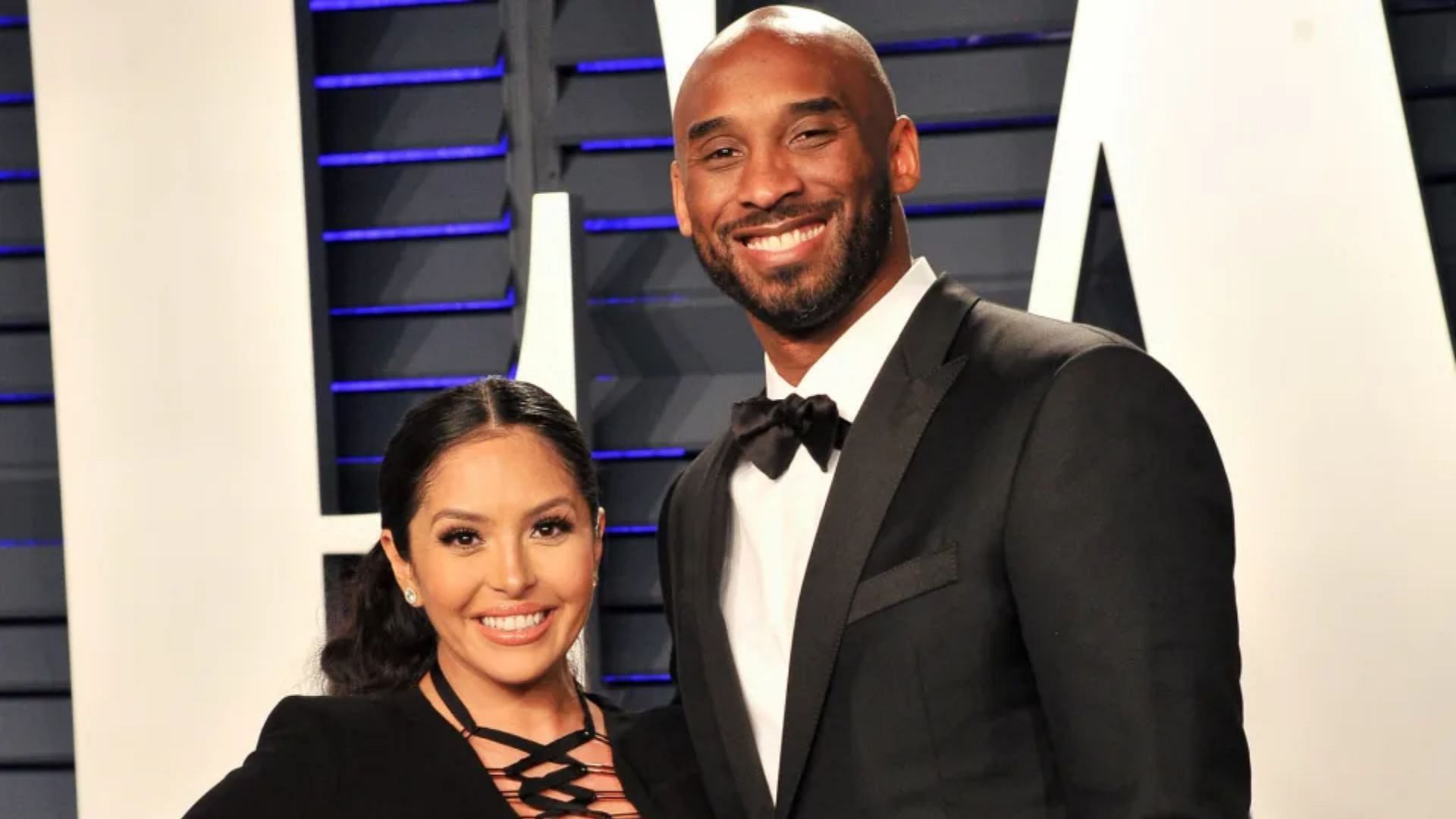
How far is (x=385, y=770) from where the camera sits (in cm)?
203

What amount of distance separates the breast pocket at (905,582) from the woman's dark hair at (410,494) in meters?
0.53

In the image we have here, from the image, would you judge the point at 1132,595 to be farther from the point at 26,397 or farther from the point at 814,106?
the point at 26,397

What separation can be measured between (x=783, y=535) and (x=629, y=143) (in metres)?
1.49

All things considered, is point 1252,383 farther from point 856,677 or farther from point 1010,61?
point 856,677

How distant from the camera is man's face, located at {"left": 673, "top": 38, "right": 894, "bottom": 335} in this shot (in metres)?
1.98

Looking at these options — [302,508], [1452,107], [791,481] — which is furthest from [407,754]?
[1452,107]

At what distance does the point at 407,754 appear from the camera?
207 cm

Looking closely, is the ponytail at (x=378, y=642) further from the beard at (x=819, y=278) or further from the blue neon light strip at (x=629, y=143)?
the blue neon light strip at (x=629, y=143)

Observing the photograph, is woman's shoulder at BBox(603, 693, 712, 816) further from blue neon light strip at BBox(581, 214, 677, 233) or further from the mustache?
blue neon light strip at BBox(581, 214, 677, 233)

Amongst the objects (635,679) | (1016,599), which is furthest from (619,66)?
(1016,599)

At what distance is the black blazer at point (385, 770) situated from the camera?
1.95 m

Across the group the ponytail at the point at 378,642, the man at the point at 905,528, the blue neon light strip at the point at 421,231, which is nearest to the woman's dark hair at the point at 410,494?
the ponytail at the point at 378,642

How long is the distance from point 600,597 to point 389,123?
1053 mm

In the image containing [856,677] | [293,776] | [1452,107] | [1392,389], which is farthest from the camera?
[1452,107]
